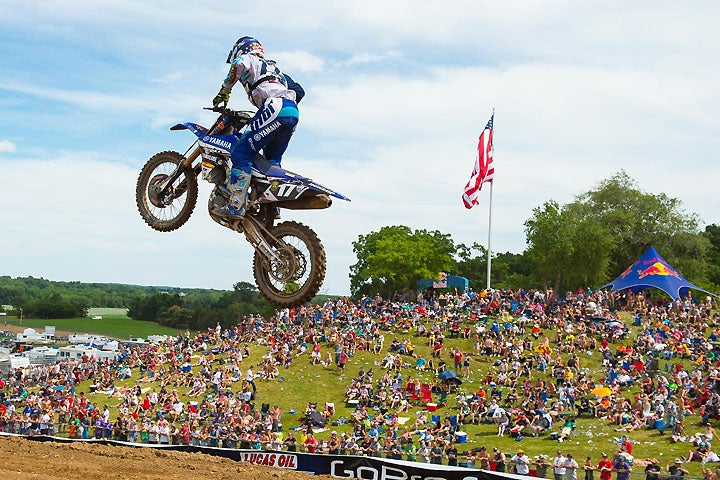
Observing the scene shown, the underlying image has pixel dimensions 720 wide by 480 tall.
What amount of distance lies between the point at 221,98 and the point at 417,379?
2575 cm

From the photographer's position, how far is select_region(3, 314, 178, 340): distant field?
119 meters

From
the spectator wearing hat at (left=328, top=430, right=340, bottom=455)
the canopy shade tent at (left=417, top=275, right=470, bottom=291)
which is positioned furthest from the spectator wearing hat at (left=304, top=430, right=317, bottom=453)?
the canopy shade tent at (left=417, top=275, right=470, bottom=291)

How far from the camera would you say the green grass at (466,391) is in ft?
83.0

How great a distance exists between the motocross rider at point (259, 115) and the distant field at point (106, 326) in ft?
351

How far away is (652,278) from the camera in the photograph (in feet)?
148

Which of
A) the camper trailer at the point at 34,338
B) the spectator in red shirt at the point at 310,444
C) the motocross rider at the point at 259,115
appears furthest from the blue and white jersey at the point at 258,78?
the camper trailer at the point at 34,338

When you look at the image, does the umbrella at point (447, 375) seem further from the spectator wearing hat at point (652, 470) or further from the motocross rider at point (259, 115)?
the motocross rider at point (259, 115)

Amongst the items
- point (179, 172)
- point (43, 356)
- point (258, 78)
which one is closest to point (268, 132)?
point (258, 78)

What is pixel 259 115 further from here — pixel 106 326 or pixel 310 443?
pixel 106 326

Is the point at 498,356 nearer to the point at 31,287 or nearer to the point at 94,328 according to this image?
the point at 94,328

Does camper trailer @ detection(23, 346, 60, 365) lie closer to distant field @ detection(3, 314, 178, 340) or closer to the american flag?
distant field @ detection(3, 314, 178, 340)

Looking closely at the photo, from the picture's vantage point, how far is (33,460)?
22.3 meters

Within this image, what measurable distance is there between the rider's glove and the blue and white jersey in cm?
26

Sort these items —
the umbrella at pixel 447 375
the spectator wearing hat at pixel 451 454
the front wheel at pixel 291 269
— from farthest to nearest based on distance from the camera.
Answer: the umbrella at pixel 447 375 → the spectator wearing hat at pixel 451 454 → the front wheel at pixel 291 269
